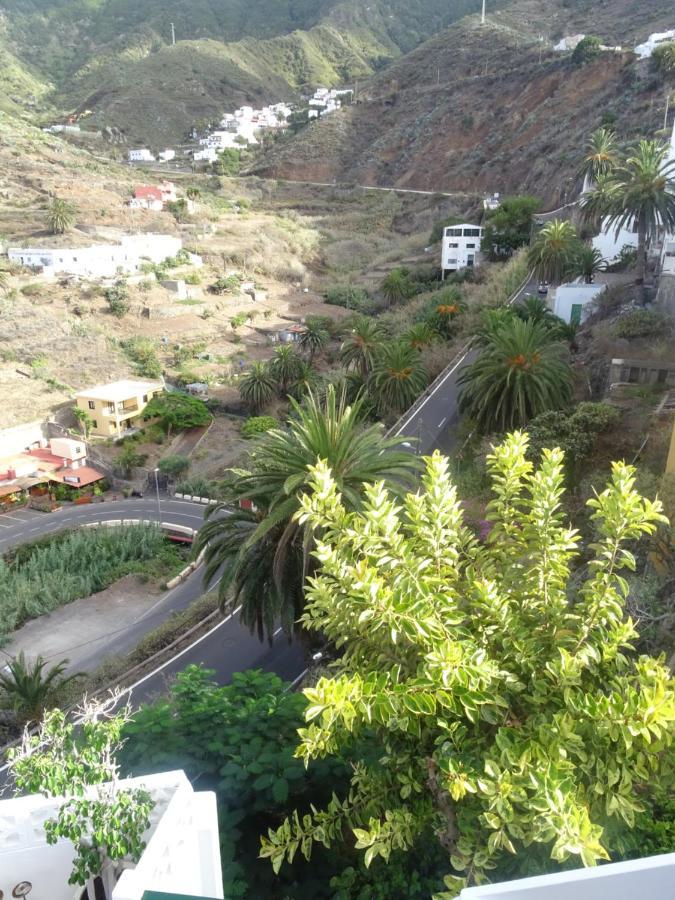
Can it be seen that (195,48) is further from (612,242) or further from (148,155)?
(612,242)

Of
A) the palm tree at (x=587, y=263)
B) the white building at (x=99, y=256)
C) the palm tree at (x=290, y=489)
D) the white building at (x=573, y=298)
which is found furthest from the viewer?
the white building at (x=99, y=256)

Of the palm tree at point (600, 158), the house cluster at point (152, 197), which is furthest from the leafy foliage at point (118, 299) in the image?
the palm tree at point (600, 158)

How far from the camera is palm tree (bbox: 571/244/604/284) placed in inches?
1357

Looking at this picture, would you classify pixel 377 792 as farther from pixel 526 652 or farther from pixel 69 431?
pixel 69 431

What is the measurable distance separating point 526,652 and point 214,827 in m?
3.25

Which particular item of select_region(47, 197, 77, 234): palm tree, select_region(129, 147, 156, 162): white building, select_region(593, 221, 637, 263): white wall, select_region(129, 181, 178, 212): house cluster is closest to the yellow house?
select_region(593, 221, 637, 263): white wall

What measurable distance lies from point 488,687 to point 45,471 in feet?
129

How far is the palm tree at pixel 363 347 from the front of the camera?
1352 inches

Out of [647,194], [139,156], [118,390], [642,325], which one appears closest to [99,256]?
[118,390]

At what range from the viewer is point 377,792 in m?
5.55

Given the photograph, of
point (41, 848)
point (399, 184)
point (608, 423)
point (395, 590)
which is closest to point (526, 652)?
point (395, 590)

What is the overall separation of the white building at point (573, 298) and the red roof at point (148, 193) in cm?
7050

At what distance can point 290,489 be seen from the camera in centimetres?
1060

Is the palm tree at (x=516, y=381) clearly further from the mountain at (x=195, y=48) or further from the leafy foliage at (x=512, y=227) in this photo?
the mountain at (x=195, y=48)
